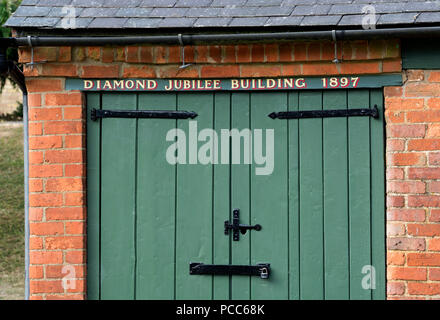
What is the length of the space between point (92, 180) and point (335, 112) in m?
1.83

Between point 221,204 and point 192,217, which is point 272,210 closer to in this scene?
point 221,204

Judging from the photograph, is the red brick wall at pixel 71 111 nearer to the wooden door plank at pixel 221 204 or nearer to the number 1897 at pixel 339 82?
the number 1897 at pixel 339 82

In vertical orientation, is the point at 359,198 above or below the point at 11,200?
above

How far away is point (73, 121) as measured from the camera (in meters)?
4.79

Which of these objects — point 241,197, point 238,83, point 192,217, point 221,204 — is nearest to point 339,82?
point 238,83

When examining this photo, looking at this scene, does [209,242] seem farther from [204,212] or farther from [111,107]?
[111,107]

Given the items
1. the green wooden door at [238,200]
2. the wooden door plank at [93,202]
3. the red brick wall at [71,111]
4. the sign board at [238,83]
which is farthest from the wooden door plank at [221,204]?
the wooden door plank at [93,202]

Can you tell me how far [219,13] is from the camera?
4.73 metres

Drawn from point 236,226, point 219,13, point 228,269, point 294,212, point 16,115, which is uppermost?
point 16,115

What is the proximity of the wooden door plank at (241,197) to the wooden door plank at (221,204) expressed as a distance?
4cm

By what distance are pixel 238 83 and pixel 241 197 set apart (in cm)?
82

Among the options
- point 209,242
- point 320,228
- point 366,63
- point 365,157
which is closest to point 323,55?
point 366,63

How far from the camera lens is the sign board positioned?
465 cm

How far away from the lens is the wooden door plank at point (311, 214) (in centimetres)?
469
